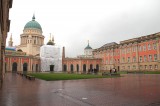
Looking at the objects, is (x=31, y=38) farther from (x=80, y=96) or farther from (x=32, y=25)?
(x=80, y=96)

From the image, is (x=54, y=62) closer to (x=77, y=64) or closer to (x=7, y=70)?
(x=77, y=64)

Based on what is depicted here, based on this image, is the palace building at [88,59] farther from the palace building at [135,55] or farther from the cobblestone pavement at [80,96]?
the cobblestone pavement at [80,96]

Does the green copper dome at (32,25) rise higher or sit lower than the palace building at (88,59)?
higher

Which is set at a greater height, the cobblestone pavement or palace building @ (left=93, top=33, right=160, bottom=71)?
palace building @ (left=93, top=33, right=160, bottom=71)

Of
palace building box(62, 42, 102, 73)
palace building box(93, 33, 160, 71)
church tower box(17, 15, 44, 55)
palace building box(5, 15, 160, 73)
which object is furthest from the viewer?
church tower box(17, 15, 44, 55)

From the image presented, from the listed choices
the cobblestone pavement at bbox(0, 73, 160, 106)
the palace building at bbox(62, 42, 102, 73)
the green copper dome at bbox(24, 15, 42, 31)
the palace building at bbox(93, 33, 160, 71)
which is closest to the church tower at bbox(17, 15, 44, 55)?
the green copper dome at bbox(24, 15, 42, 31)

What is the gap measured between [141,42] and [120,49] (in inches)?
427

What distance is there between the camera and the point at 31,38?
289 feet

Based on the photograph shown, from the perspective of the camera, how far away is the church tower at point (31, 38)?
88000mm

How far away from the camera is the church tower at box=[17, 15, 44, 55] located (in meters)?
88.0

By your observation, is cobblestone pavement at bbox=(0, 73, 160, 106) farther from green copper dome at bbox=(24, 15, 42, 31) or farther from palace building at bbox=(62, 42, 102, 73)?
green copper dome at bbox=(24, 15, 42, 31)

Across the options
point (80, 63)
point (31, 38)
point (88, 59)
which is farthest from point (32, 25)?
point (88, 59)

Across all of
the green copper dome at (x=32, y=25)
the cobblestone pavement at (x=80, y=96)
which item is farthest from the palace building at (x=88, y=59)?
the cobblestone pavement at (x=80, y=96)

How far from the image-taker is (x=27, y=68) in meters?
66.8
